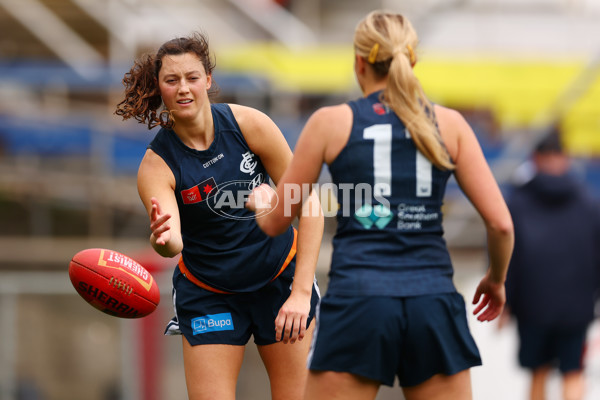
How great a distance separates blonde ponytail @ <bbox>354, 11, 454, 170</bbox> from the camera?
10.4ft

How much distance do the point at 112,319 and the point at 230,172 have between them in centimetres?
542

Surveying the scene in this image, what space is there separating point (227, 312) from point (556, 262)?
145 inches

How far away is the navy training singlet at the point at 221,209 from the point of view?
3.82 metres

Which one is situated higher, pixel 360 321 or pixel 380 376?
pixel 360 321

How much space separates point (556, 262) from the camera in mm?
6871

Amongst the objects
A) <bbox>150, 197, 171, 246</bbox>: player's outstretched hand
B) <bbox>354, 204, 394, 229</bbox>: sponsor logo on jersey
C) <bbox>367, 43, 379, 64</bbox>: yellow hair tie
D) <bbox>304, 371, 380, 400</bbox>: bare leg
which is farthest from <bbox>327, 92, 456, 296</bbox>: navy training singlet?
<bbox>150, 197, 171, 246</bbox>: player's outstretched hand

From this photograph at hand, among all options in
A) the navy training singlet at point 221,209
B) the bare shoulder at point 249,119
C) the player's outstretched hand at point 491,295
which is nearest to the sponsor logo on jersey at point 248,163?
the navy training singlet at point 221,209

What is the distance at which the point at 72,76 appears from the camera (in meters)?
11.6

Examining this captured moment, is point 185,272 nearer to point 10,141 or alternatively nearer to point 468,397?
point 468,397

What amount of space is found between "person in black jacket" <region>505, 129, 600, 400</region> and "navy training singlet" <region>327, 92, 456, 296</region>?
12.7 ft

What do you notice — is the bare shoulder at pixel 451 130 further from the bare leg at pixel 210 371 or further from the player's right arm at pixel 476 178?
the bare leg at pixel 210 371

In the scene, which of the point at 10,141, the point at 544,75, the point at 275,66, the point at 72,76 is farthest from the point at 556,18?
the point at 10,141

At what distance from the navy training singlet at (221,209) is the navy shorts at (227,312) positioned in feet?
0.19

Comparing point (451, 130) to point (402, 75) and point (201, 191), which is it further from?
point (201, 191)
